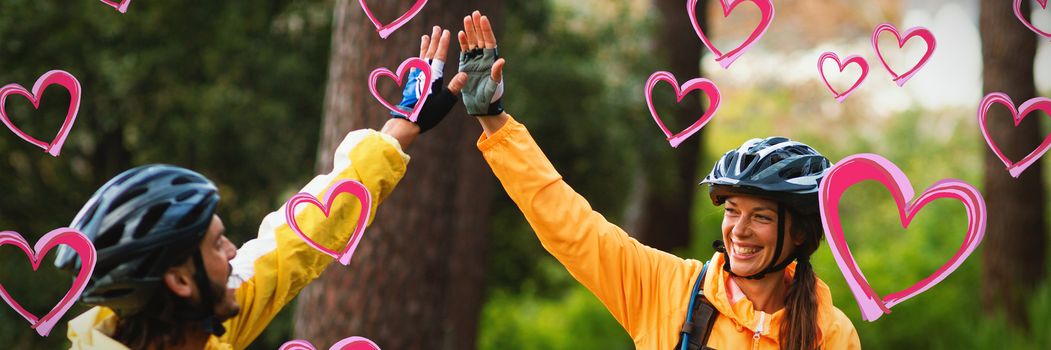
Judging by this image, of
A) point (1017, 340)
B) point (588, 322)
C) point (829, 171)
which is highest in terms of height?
point (829, 171)

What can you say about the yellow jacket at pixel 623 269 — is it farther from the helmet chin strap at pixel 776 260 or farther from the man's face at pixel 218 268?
the man's face at pixel 218 268

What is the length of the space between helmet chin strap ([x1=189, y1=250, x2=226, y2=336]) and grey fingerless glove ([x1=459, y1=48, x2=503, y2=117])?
0.87 meters

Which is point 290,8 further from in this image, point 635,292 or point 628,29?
point 635,292

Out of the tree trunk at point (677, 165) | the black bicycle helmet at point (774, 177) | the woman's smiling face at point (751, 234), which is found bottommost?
Answer: the tree trunk at point (677, 165)

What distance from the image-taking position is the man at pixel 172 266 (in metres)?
2.48

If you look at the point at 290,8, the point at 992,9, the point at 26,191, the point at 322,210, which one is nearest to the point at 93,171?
the point at 26,191

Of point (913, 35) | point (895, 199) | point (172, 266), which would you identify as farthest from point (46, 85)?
point (913, 35)

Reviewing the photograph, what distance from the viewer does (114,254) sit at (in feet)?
8.14

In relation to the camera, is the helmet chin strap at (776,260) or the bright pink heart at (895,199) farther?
the helmet chin strap at (776,260)

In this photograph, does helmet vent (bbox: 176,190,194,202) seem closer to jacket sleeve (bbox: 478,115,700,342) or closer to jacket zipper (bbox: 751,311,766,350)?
jacket sleeve (bbox: 478,115,700,342)

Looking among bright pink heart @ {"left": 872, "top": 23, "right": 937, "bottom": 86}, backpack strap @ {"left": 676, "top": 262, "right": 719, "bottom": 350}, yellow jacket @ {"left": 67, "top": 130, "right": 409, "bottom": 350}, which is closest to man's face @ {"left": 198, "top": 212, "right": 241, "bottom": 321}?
yellow jacket @ {"left": 67, "top": 130, "right": 409, "bottom": 350}

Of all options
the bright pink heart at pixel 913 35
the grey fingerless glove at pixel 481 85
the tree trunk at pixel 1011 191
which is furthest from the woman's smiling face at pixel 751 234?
the tree trunk at pixel 1011 191

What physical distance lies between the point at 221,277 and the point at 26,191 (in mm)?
6627

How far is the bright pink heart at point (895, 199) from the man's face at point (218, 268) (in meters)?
1.64
